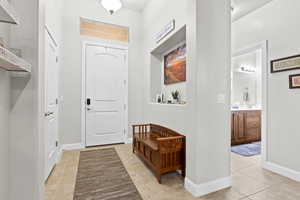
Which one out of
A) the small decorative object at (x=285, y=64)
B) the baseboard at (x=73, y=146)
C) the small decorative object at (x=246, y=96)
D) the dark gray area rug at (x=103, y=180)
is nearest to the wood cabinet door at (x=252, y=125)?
the small decorative object at (x=246, y=96)

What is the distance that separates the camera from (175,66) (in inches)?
115

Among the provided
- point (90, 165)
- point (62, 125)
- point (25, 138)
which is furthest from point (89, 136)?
point (25, 138)

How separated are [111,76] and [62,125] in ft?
4.99

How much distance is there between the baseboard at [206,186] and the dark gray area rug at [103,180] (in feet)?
1.96

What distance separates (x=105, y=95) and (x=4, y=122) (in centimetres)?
268

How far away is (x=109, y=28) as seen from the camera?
3727 mm

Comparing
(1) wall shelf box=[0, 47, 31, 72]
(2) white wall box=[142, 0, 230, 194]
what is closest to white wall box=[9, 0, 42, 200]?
(1) wall shelf box=[0, 47, 31, 72]

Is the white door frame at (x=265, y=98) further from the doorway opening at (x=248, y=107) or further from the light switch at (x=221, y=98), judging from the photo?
the light switch at (x=221, y=98)

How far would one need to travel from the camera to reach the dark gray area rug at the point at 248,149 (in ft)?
10.2

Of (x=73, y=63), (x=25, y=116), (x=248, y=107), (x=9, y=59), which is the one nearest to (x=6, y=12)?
(x=9, y=59)

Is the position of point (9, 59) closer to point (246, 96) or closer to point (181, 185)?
point (181, 185)

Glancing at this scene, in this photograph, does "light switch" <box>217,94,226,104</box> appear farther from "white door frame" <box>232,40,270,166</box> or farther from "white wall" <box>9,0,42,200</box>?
"white wall" <box>9,0,42,200</box>

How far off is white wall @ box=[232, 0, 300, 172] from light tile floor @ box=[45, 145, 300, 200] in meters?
0.38

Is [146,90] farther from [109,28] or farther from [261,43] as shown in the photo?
[261,43]
